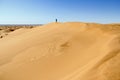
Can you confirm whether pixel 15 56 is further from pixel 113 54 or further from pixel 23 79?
pixel 113 54

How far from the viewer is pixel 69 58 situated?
19.7 feet

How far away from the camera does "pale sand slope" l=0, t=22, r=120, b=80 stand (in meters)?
4.01

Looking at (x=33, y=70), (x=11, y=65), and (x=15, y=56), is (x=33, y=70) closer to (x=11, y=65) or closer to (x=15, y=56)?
(x=11, y=65)

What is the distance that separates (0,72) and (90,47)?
127 inches

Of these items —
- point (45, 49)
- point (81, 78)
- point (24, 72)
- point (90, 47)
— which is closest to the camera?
point (81, 78)

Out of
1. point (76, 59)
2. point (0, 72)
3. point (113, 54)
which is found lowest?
point (0, 72)

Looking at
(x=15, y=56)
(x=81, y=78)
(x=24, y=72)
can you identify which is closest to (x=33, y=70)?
(x=24, y=72)

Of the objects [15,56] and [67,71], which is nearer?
[67,71]

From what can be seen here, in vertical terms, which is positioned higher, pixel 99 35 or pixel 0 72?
pixel 99 35

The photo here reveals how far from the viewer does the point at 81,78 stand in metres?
3.80

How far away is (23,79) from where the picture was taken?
207 inches

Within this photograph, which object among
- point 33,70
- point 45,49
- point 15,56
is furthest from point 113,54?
point 15,56

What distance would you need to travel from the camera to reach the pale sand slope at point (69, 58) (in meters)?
4.01

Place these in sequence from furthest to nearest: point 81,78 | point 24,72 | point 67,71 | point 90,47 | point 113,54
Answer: point 90,47 → point 24,72 → point 67,71 → point 113,54 → point 81,78
